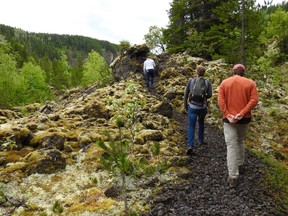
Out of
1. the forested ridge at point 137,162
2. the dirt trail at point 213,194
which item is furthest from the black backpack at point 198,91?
the dirt trail at point 213,194

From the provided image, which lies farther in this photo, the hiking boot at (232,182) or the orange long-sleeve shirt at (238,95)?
the orange long-sleeve shirt at (238,95)

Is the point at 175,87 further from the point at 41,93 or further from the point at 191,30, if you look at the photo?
the point at 41,93

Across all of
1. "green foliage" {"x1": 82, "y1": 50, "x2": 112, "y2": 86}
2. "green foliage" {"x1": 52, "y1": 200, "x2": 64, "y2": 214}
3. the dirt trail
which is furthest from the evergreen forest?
"green foliage" {"x1": 52, "y1": 200, "x2": 64, "y2": 214}

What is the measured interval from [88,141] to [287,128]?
968 cm

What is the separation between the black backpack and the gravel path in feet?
5.94

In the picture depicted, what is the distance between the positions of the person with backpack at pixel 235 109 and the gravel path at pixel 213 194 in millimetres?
432

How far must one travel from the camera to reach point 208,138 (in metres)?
11.0

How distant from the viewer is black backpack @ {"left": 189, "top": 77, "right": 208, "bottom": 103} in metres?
8.81

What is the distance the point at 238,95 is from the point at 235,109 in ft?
1.09

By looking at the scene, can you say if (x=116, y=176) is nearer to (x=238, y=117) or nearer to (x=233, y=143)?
(x=233, y=143)

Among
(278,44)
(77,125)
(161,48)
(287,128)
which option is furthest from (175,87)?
(161,48)

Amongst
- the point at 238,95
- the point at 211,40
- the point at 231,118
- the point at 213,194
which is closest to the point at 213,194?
the point at 213,194

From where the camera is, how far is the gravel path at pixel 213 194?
552 cm

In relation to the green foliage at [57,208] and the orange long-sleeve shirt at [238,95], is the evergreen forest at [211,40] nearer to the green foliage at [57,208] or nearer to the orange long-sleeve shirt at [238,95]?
the orange long-sleeve shirt at [238,95]
